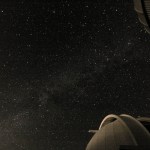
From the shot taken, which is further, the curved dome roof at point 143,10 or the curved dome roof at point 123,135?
the curved dome roof at point 123,135

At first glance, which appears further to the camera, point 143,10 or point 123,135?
point 123,135

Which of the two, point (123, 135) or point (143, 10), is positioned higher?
point (143, 10)

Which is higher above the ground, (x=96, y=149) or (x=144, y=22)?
(x=144, y=22)

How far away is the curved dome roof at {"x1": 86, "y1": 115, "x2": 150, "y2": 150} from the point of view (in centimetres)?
1625

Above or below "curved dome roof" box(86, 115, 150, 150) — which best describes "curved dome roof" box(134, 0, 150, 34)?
above

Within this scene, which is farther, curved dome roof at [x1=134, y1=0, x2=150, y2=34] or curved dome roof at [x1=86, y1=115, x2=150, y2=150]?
curved dome roof at [x1=86, y1=115, x2=150, y2=150]

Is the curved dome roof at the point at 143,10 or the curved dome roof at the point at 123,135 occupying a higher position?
the curved dome roof at the point at 143,10

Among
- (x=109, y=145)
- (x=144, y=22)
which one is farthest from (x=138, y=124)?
(x=144, y=22)

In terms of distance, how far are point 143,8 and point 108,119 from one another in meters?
11.9

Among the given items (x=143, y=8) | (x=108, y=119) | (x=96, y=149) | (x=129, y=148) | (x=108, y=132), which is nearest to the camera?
(x=143, y=8)

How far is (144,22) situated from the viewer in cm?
1323

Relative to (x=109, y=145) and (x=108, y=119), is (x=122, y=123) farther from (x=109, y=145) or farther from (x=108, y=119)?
(x=108, y=119)

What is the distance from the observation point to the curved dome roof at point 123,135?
53.3ft

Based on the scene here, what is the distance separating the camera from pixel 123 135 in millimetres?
17156
